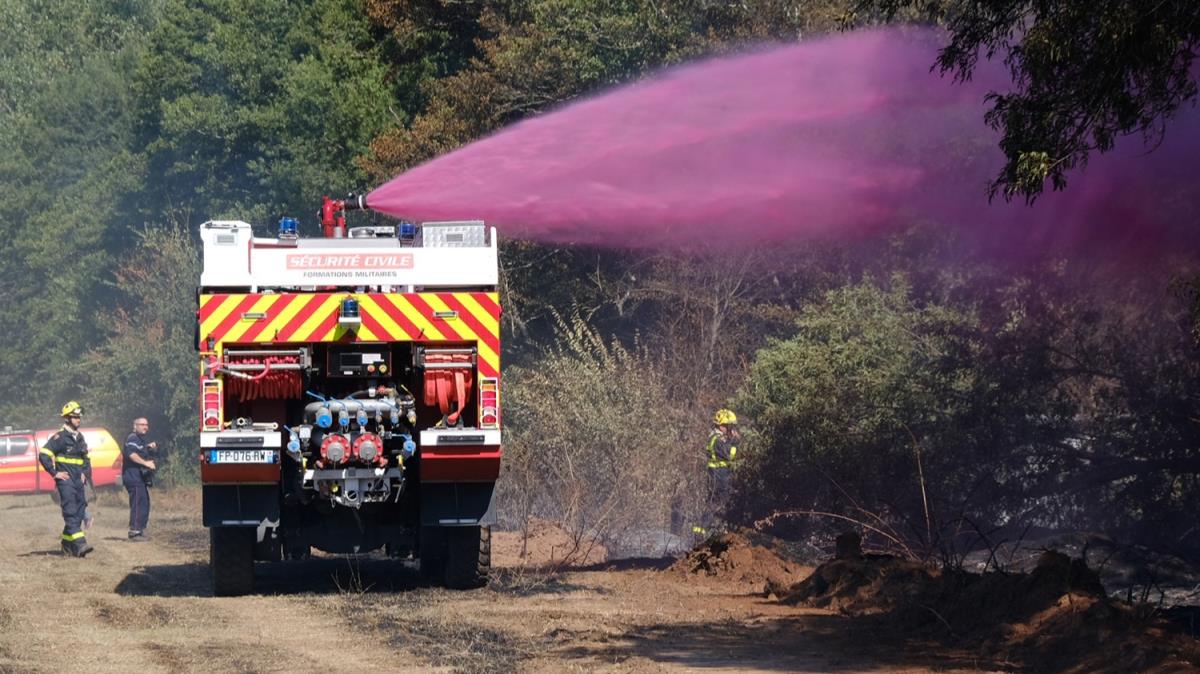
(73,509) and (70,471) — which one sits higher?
(70,471)

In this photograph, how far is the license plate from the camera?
42.4 ft

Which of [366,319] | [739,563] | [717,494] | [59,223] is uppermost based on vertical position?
[59,223]

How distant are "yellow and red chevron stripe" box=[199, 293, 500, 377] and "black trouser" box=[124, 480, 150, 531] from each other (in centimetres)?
1053

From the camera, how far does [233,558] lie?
552 inches

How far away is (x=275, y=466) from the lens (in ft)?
42.7

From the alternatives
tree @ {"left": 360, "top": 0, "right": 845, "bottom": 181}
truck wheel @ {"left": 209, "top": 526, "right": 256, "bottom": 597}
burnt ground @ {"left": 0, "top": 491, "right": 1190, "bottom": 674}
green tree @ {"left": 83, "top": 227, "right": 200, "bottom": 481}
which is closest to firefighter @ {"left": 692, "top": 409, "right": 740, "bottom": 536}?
burnt ground @ {"left": 0, "top": 491, "right": 1190, "bottom": 674}

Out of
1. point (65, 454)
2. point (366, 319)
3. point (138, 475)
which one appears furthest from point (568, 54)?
point (366, 319)

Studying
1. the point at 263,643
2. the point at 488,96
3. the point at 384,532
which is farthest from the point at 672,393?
the point at 263,643

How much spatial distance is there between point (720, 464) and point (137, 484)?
8.71m

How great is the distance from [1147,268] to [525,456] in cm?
688

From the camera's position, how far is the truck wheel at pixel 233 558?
13984mm

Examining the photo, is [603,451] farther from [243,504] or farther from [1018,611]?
[1018,611]

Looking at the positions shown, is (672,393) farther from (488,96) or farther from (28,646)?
(28,646)

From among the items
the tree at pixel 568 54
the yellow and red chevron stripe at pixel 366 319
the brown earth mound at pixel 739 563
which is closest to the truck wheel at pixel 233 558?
the yellow and red chevron stripe at pixel 366 319
